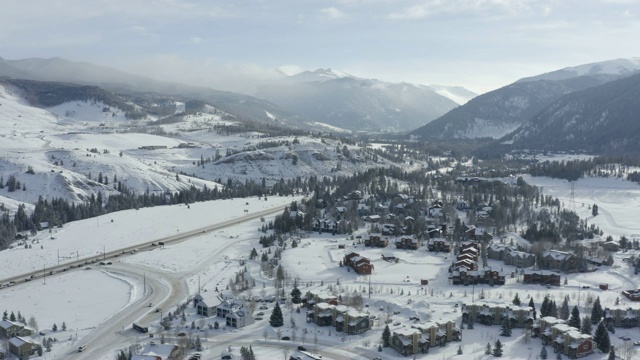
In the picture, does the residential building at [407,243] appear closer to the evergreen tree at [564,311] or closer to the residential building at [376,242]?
the residential building at [376,242]

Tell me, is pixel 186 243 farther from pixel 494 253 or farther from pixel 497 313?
pixel 497 313

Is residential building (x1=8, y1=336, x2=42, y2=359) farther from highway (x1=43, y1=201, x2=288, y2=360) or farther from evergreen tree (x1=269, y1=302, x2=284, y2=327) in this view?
evergreen tree (x1=269, y1=302, x2=284, y2=327)

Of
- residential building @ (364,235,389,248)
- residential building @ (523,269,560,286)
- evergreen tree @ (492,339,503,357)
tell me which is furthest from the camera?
residential building @ (364,235,389,248)

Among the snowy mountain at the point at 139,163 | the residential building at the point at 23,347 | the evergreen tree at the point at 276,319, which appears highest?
the snowy mountain at the point at 139,163

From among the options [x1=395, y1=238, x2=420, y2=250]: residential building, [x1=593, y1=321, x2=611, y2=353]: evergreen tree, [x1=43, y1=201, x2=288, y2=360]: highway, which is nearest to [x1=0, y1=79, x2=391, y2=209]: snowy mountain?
[x1=43, y1=201, x2=288, y2=360]: highway

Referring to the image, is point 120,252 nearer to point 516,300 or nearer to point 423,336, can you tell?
point 423,336

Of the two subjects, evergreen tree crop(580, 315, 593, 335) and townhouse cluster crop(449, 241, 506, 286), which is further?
townhouse cluster crop(449, 241, 506, 286)

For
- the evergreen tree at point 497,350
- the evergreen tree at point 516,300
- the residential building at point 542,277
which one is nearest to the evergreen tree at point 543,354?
the evergreen tree at point 497,350

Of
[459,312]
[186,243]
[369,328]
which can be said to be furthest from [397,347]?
[186,243]
